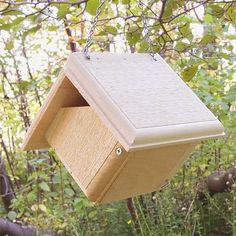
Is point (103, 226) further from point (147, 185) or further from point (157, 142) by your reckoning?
point (157, 142)

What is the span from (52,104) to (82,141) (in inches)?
4.4

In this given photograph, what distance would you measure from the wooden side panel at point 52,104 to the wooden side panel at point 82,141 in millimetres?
17

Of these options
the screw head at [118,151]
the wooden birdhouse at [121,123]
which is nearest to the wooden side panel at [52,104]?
the wooden birdhouse at [121,123]

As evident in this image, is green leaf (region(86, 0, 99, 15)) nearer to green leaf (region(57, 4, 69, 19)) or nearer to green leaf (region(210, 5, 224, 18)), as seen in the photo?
green leaf (region(57, 4, 69, 19))

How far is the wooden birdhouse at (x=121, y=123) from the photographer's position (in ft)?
2.34

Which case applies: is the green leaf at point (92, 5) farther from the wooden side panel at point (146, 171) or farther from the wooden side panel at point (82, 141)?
the wooden side panel at point (146, 171)

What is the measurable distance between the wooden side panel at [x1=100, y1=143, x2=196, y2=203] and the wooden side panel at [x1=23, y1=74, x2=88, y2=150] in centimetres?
21

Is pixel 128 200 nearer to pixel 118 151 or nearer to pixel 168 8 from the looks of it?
pixel 168 8

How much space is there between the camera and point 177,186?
2678 mm

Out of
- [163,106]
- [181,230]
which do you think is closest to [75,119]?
[163,106]

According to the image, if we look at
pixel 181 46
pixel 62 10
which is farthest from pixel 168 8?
pixel 62 10

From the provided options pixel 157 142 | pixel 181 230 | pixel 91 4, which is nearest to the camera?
pixel 157 142

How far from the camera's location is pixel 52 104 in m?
0.91

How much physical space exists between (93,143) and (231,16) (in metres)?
0.64
